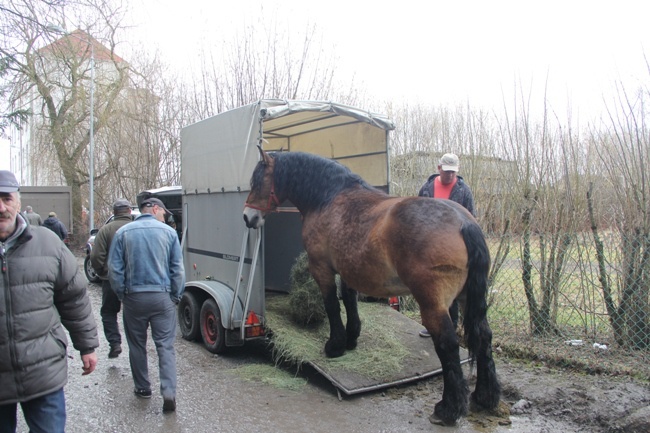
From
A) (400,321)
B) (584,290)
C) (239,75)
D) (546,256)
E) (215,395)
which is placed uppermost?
(239,75)

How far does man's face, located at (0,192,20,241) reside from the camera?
2150 mm

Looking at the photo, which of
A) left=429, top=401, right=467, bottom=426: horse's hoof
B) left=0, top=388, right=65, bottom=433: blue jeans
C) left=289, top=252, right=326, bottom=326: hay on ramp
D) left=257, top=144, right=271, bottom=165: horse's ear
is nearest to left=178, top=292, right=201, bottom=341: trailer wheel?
left=289, top=252, right=326, bottom=326: hay on ramp

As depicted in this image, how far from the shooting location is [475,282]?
3504mm

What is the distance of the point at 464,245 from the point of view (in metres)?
3.46

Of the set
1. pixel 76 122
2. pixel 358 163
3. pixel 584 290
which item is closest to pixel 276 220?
pixel 358 163

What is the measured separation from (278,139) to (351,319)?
3.35 m

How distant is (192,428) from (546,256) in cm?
429

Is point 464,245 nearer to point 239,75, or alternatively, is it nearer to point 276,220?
point 276,220

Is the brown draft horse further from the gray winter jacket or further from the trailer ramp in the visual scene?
the gray winter jacket

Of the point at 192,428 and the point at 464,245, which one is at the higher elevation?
the point at 464,245

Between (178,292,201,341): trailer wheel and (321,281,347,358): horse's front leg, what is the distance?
190 cm

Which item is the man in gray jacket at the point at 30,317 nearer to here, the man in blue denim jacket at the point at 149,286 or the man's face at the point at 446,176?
the man in blue denim jacket at the point at 149,286

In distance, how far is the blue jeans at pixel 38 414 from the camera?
219cm

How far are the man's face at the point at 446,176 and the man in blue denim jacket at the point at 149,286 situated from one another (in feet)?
9.13
